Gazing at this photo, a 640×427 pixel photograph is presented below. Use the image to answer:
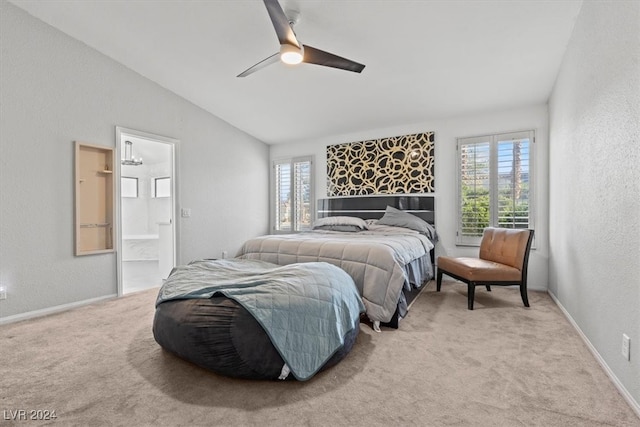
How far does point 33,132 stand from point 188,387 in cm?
311

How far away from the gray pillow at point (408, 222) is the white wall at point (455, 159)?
256 mm

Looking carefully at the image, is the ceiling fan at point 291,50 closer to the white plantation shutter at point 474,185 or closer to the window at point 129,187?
the white plantation shutter at point 474,185

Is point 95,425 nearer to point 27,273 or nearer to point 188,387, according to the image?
point 188,387

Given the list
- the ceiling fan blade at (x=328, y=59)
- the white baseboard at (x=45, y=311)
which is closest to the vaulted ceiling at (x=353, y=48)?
the ceiling fan blade at (x=328, y=59)

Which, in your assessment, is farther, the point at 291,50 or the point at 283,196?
the point at 283,196

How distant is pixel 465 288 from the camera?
410cm

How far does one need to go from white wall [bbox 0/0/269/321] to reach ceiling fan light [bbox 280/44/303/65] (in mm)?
2522

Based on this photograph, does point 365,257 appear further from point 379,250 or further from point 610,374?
point 610,374

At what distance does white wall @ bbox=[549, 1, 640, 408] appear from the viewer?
1.60 m

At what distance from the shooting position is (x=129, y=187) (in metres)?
6.98

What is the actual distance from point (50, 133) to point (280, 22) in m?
2.79

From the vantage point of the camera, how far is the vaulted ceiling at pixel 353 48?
8.80 ft

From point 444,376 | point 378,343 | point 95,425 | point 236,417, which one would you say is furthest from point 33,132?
point 444,376

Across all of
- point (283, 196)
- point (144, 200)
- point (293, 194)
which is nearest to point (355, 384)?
point (293, 194)
